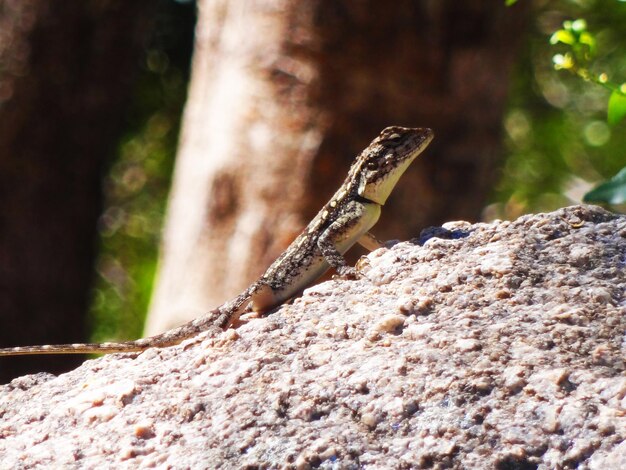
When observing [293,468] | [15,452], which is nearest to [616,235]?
[293,468]

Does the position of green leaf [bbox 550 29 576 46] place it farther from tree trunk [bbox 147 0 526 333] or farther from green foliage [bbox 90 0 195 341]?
green foliage [bbox 90 0 195 341]

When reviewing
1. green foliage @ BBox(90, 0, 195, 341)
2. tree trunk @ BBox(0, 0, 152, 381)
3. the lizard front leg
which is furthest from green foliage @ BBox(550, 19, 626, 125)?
green foliage @ BBox(90, 0, 195, 341)

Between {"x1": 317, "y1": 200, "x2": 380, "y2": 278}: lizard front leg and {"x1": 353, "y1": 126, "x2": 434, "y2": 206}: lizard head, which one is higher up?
{"x1": 353, "y1": 126, "x2": 434, "y2": 206}: lizard head

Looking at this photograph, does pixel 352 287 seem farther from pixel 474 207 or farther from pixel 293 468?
pixel 474 207

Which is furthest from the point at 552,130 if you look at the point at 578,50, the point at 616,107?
the point at 616,107

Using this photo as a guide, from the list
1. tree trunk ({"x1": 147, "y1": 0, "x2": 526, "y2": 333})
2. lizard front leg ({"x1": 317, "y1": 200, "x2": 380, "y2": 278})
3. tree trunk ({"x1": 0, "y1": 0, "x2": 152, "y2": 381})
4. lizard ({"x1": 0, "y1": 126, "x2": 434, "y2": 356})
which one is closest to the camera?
lizard ({"x1": 0, "y1": 126, "x2": 434, "y2": 356})

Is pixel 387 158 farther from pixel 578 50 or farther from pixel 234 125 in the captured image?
pixel 234 125

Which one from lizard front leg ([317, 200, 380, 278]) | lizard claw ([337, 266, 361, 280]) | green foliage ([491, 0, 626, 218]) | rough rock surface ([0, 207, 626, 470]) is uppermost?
green foliage ([491, 0, 626, 218])
